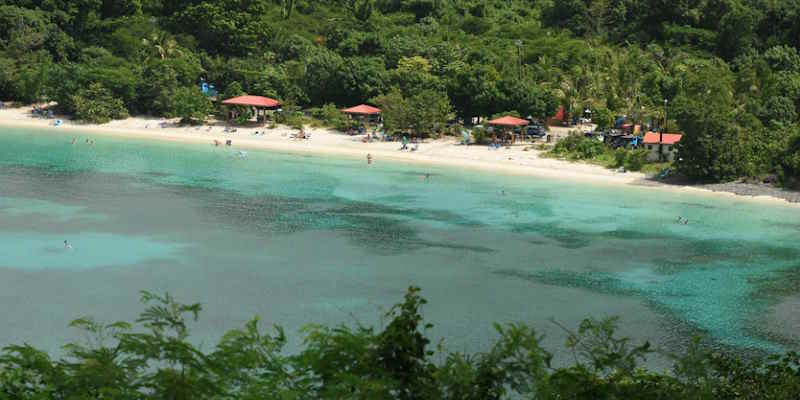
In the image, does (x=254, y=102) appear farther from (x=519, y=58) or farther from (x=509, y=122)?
(x=519, y=58)

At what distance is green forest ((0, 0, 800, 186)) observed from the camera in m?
59.2

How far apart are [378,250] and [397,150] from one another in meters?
28.2

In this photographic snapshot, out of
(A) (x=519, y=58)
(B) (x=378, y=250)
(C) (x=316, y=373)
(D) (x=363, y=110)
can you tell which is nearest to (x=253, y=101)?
(D) (x=363, y=110)

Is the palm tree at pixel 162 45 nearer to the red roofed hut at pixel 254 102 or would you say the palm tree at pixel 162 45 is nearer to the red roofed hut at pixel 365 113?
the red roofed hut at pixel 254 102

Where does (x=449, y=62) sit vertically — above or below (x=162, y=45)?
below

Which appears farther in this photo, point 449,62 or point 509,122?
point 449,62

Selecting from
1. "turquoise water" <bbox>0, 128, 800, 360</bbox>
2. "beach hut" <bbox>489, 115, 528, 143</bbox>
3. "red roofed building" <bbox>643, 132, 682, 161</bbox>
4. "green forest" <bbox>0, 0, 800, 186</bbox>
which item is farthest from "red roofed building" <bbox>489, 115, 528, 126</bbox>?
"red roofed building" <bbox>643, 132, 682, 161</bbox>

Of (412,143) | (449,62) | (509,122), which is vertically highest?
(449,62)

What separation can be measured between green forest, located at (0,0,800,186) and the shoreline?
173cm

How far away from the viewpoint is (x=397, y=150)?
198 feet

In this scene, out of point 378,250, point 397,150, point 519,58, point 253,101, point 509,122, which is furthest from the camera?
point 519,58

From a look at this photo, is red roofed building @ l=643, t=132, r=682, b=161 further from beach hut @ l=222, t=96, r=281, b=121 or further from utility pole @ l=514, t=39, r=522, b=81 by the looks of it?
beach hut @ l=222, t=96, r=281, b=121

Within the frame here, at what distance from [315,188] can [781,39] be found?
191 feet

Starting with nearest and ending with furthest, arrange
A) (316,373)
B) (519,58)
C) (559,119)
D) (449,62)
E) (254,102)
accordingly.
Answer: (316,373)
(254,102)
(559,119)
(449,62)
(519,58)
